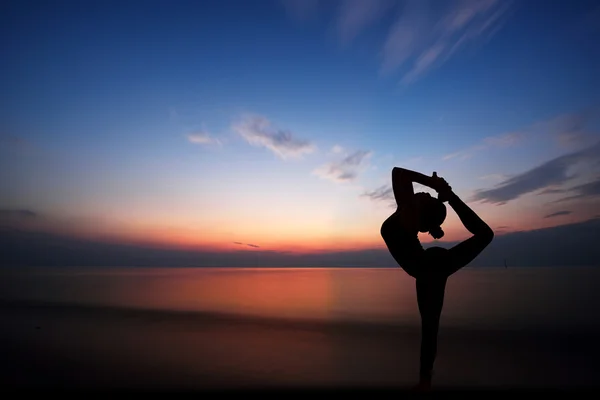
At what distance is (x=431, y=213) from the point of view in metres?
3.90

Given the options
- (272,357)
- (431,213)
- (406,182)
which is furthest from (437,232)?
(272,357)

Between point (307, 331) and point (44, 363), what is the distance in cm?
1079

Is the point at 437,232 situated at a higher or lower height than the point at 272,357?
higher

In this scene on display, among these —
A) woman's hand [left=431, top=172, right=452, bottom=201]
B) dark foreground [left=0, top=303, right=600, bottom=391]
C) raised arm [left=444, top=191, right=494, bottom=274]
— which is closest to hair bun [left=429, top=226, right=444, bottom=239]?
raised arm [left=444, top=191, right=494, bottom=274]

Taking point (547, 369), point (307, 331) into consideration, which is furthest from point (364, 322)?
point (547, 369)

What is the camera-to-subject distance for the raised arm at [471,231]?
379 centimetres

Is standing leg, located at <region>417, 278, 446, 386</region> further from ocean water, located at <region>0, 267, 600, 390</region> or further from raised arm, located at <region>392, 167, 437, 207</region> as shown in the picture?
ocean water, located at <region>0, 267, 600, 390</region>

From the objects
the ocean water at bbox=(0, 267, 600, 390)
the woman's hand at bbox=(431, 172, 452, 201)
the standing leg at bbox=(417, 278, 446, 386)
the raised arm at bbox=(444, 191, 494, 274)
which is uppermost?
the woman's hand at bbox=(431, 172, 452, 201)

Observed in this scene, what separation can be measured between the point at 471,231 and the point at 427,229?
1.37ft

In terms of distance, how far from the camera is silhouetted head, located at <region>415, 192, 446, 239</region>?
3900mm

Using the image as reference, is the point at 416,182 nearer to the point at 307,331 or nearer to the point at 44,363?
the point at 44,363

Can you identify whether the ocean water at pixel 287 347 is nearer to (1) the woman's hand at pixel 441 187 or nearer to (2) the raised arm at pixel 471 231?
(2) the raised arm at pixel 471 231

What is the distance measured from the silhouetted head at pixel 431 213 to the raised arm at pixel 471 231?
12 cm

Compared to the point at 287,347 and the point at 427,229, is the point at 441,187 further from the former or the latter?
the point at 287,347
